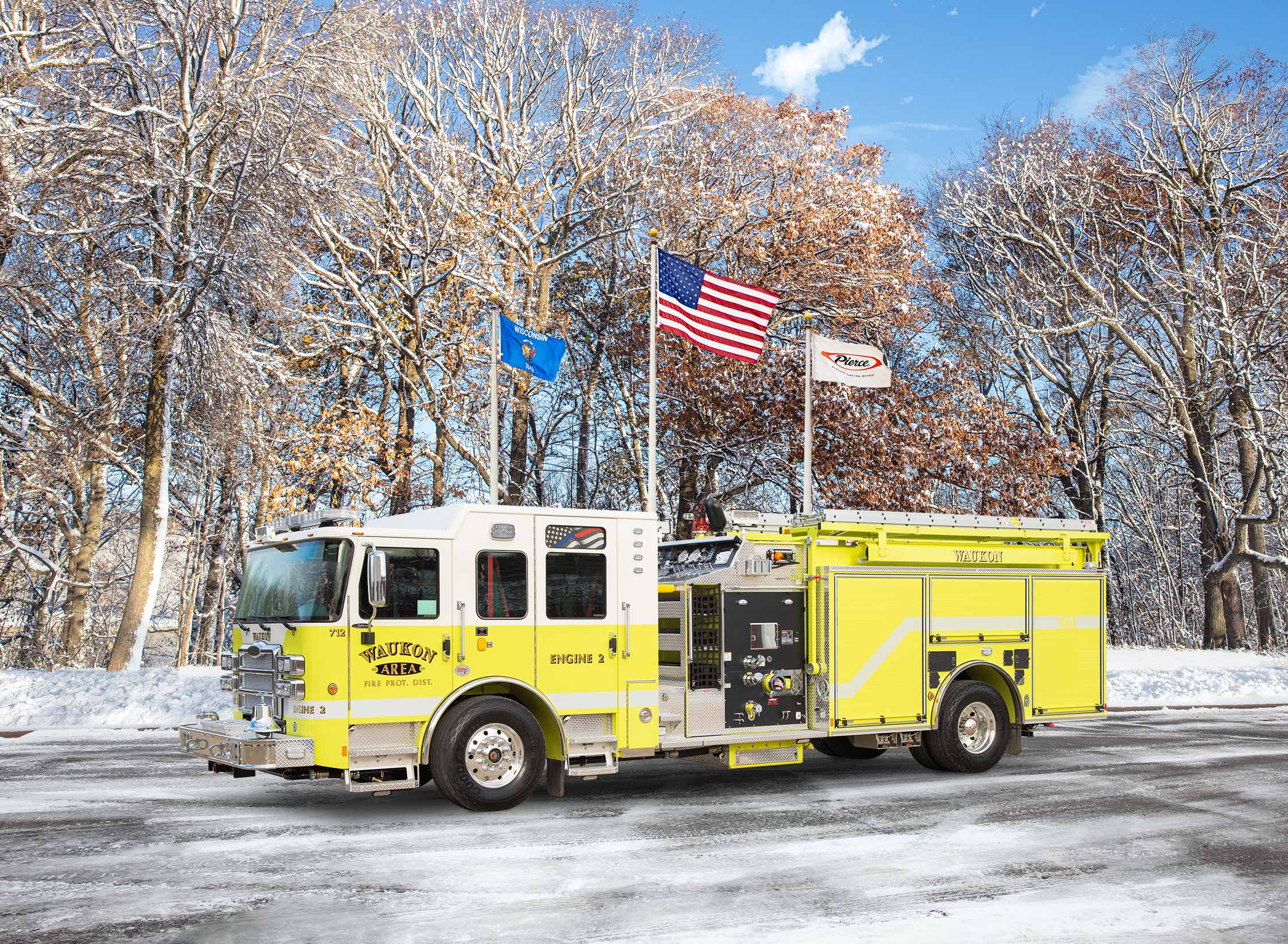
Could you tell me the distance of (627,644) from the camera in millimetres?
10477

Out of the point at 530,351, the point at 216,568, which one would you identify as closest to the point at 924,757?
the point at 530,351

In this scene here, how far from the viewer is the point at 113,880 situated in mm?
7488

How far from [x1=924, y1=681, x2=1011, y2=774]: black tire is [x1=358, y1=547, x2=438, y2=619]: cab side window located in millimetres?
5692

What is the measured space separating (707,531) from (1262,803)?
5806mm

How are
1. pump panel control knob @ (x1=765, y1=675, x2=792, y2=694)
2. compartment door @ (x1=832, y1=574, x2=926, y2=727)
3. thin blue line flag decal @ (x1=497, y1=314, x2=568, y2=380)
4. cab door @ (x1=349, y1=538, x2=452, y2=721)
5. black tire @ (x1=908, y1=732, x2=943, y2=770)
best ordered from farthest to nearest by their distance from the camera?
thin blue line flag decal @ (x1=497, y1=314, x2=568, y2=380) < black tire @ (x1=908, y1=732, x2=943, y2=770) < compartment door @ (x1=832, y1=574, x2=926, y2=727) < pump panel control knob @ (x1=765, y1=675, x2=792, y2=694) < cab door @ (x1=349, y1=538, x2=452, y2=721)

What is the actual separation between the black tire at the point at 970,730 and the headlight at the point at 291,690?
6.55 m

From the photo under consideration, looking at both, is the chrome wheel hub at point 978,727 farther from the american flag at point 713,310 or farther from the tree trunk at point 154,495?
the tree trunk at point 154,495

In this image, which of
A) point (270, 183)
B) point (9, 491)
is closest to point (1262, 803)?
point (270, 183)

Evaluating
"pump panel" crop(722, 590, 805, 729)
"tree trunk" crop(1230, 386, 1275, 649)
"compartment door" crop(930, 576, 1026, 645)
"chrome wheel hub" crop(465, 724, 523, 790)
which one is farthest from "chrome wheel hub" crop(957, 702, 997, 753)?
"tree trunk" crop(1230, 386, 1275, 649)

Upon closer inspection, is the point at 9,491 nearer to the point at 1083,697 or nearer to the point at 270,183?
the point at 270,183

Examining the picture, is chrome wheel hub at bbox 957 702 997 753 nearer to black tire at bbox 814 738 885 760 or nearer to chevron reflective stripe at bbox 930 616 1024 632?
chevron reflective stripe at bbox 930 616 1024 632

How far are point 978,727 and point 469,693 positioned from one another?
19.5 feet

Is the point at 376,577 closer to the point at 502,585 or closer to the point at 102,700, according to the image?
the point at 502,585

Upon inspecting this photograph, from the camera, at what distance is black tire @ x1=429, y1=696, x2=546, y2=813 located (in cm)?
952
